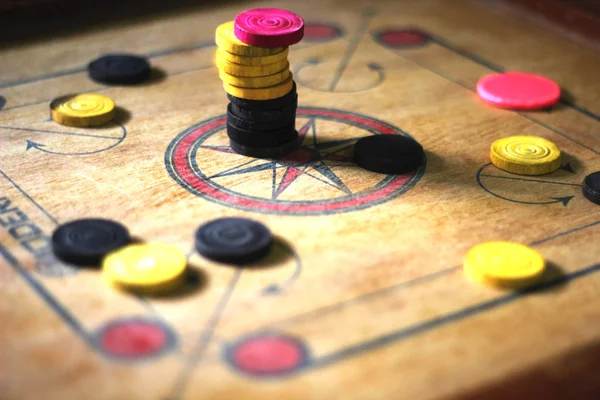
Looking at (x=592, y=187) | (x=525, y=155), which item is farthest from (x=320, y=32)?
(x=592, y=187)

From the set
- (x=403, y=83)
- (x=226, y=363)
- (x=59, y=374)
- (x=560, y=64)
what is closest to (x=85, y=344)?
(x=59, y=374)

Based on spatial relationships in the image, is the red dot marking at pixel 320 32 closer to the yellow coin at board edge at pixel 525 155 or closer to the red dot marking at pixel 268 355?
the yellow coin at board edge at pixel 525 155

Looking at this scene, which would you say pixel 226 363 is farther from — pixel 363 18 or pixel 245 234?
pixel 363 18

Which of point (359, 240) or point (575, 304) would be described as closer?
point (575, 304)

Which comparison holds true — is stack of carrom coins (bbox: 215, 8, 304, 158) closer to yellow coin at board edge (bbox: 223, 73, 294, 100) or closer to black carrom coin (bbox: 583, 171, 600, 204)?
yellow coin at board edge (bbox: 223, 73, 294, 100)

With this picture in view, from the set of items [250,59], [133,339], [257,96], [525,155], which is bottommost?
[133,339]

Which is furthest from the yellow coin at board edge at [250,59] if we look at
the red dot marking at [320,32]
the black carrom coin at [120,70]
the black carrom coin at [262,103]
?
the red dot marking at [320,32]

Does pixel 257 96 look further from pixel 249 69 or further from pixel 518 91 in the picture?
pixel 518 91
